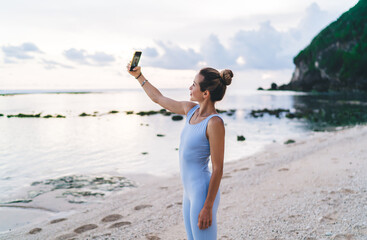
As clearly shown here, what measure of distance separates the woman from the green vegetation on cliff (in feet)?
349

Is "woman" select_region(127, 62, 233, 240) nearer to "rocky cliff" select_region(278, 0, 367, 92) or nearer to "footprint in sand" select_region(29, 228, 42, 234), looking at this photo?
"footprint in sand" select_region(29, 228, 42, 234)

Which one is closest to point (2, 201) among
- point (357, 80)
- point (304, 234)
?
point (304, 234)

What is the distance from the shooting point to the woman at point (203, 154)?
2.71m

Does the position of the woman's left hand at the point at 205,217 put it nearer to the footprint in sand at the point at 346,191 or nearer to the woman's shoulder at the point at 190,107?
the woman's shoulder at the point at 190,107

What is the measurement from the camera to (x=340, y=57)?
100438 mm

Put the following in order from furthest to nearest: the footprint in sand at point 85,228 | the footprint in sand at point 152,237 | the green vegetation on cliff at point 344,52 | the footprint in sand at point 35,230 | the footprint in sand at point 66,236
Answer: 1. the green vegetation on cliff at point 344,52
2. the footprint in sand at point 35,230
3. the footprint in sand at point 85,228
4. the footprint in sand at point 66,236
5. the footprint in sand at point 152,237

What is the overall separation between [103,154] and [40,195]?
698 cm

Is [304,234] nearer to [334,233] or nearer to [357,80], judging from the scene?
[334,233]

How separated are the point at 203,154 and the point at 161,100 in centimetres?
117

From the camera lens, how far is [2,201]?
9.53 meters

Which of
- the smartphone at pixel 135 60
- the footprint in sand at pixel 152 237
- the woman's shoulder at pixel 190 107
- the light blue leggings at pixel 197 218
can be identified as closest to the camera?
the light blue leggings at pixel 197 218

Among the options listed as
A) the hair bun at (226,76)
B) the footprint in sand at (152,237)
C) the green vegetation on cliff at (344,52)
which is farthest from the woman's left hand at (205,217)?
the green vegetation on cliff at (344,52)

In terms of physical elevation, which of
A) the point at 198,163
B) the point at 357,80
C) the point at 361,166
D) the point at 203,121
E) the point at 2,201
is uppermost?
the point at 357,80

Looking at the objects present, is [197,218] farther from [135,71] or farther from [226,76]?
[135,71]
